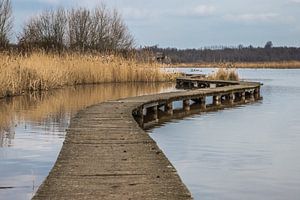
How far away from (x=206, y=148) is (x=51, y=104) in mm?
6999

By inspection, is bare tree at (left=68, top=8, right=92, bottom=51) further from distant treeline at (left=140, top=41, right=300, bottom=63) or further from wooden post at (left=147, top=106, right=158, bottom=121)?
distant treeline at (left=140, top=41, right=300, bottom=63)

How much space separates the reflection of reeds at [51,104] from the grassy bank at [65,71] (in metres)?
0.52

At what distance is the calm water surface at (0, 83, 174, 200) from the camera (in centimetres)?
619

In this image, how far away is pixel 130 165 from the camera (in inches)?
222

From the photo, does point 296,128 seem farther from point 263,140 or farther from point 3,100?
point 3,100

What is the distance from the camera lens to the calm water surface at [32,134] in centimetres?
619

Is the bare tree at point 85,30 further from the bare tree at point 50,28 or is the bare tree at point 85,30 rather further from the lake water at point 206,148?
the lake water at point 206,148

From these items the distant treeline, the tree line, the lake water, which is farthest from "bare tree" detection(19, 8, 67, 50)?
the distant treeline

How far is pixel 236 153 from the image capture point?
27.8 ft

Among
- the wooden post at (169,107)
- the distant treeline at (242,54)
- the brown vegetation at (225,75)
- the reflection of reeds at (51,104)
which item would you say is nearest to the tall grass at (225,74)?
the brown vegetation at (225,75)

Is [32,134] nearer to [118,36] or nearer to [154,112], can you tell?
[154,112]

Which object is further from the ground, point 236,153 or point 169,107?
point 169,107

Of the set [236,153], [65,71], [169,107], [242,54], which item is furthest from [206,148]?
[242,54]

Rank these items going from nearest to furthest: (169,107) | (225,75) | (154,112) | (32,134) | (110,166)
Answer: (110,166)
(32,134)
(154,112)
(169,107)
(225,75)
